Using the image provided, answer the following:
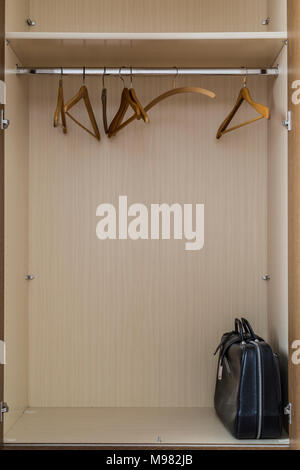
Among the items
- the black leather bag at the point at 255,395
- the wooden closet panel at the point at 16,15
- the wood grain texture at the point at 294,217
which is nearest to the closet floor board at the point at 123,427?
the black leather bag at the point at 255,395

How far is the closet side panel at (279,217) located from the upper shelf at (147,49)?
0.39ft

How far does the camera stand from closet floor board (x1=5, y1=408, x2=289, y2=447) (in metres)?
1.89

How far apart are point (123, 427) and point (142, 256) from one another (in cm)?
73

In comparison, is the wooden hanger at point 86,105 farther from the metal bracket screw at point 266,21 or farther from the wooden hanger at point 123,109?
the metal bracket screw at point 266,21

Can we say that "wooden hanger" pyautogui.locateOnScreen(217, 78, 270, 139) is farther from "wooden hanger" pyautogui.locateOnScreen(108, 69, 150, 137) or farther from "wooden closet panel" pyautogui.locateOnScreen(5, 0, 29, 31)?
"wooden closet panel" pyautogui.locateOnScreen(5, 0, 29, 31)

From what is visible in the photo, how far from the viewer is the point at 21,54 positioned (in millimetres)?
2096

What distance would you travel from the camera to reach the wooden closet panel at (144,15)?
7.56ft

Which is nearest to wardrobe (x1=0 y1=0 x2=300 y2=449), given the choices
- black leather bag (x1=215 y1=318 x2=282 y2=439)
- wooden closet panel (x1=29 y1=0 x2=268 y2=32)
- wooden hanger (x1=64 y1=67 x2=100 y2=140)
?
wooden closet panel (x1=29 y1=0 x2=268 y2=32)

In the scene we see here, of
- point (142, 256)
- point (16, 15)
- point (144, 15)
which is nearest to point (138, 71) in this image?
point (144, 15)

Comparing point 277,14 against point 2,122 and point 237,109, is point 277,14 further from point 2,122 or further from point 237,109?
point 2,122

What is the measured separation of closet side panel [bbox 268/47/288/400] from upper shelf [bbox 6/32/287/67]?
0.12 meters

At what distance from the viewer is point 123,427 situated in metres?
2.03
